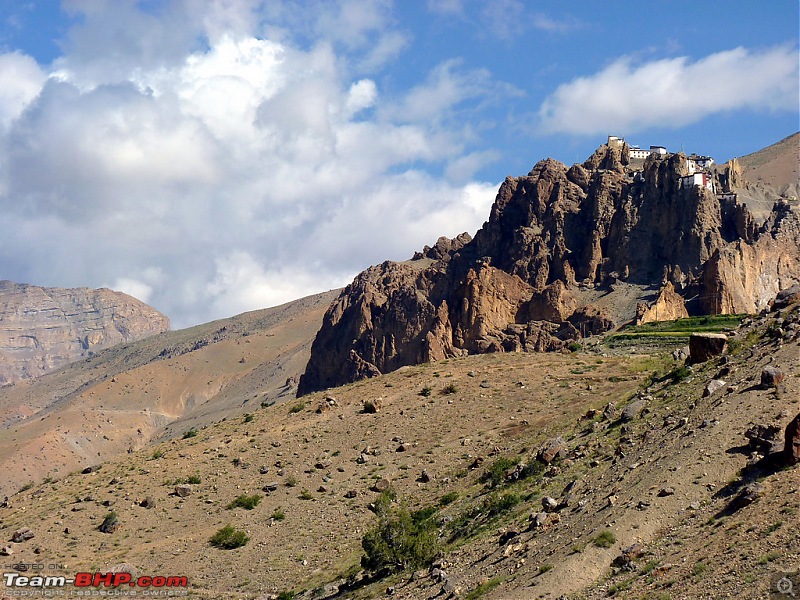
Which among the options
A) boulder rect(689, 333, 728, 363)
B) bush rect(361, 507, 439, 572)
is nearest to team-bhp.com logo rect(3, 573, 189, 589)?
bush rect(361, 507, 439, 572)

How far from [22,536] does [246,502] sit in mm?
10520

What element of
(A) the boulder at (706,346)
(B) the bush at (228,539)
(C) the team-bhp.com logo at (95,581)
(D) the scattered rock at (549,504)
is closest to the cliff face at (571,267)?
(A) the boulder at (706,346)

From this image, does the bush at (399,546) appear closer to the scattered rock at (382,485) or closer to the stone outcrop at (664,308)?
the scattered rock at (382,485)

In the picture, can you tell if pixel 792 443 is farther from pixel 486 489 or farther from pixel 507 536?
pixel 486 489

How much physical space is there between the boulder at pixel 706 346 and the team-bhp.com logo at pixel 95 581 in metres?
24.2

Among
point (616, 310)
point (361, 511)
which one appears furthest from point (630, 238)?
point (361, 511)

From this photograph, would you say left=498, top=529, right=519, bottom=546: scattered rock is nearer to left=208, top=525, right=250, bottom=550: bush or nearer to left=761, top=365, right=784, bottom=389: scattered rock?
left=761, top=365, right=784, bottom=389: scattered rock

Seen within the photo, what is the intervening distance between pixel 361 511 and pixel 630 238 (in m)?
108

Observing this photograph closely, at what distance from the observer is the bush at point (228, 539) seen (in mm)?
40125

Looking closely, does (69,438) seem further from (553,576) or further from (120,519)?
(553,576)

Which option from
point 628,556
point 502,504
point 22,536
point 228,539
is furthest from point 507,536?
point 22,536

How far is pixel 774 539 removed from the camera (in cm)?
2080

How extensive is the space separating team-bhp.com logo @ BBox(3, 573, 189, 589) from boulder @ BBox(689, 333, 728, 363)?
79.4ft

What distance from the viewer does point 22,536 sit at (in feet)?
143
